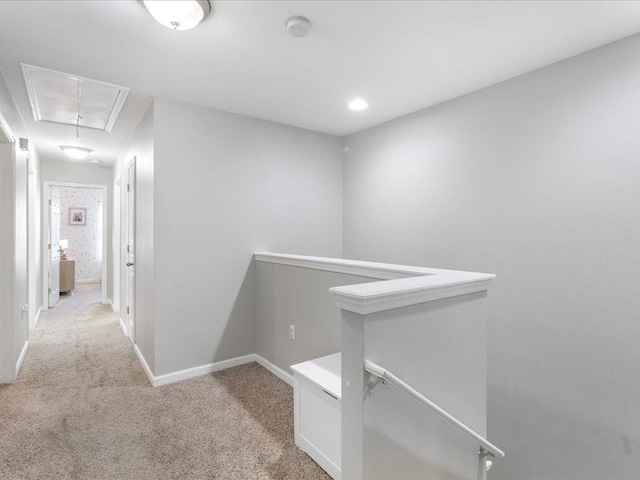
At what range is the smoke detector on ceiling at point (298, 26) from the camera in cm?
185

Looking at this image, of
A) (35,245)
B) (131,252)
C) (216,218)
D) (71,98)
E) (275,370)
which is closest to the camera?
(71,98)

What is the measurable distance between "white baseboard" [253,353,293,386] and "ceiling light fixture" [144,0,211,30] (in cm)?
264

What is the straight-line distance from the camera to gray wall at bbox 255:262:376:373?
7.96ft

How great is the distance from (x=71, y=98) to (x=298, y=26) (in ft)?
7.43

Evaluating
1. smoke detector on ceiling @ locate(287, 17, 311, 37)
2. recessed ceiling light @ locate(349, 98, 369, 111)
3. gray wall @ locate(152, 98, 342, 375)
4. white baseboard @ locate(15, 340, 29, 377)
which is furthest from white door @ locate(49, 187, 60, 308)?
smoke detector on ceiling @ locate(287, 17, 311, 37)

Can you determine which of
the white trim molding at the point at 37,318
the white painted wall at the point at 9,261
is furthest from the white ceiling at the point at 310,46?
the white trim molding at the point at 37,318

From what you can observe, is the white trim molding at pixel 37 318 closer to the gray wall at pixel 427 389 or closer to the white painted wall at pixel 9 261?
the white painted wall at pixel 9 261

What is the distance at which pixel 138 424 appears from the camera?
227cm

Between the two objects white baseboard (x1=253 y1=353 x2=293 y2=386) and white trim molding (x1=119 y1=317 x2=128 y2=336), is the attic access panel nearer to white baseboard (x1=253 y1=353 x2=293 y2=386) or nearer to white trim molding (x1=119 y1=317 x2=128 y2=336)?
white trim molding (x1=119 y1=317 x2=128 y2=336)

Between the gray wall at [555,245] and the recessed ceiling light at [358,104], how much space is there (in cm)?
66

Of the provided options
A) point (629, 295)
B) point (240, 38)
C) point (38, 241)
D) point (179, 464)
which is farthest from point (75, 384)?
point (629, 295)

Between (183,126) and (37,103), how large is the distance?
1325 mm

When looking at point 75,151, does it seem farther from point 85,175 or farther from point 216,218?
point 216,218

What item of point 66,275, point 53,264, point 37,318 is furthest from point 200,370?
point 66,275
